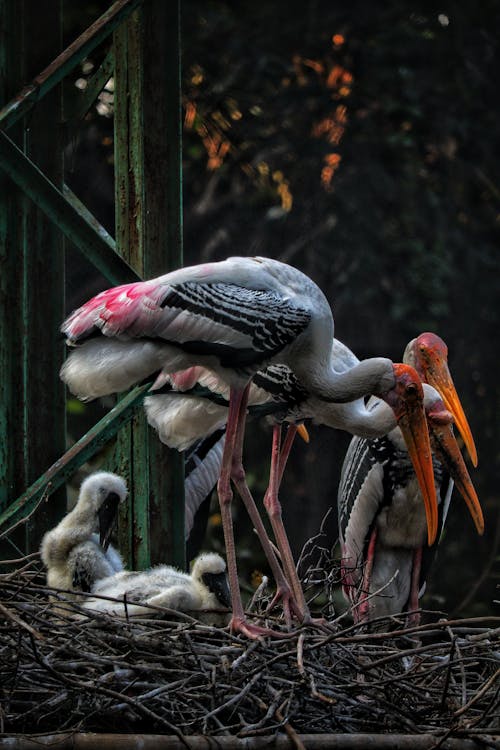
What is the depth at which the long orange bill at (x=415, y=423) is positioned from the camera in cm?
648

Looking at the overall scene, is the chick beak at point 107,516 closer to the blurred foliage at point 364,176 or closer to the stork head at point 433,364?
the stork head at point 433,364

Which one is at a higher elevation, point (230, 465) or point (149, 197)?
point (149, 197)

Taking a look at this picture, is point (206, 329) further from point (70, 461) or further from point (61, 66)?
point (61, 66)

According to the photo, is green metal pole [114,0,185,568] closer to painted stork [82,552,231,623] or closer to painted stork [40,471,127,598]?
painted stork [40,471,127,598]

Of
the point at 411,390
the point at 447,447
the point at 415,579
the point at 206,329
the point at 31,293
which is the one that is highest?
the point at 31,293

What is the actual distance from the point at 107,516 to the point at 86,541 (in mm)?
127

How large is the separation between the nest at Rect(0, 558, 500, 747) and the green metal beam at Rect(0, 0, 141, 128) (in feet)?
6.15

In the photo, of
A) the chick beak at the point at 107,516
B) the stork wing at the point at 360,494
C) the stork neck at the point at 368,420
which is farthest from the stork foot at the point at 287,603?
the stork wing at the point at 360,494

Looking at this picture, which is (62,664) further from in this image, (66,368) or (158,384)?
(158,384)

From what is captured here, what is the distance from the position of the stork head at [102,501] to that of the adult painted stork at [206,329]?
17.2 inches

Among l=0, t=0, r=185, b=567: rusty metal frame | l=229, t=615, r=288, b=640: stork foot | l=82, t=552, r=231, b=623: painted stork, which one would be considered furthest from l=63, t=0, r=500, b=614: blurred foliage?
l=229, t=615, r=288, b=640: stork foot

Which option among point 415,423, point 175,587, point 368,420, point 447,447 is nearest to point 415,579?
point 447,447

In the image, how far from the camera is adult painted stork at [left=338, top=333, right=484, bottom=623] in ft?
24.9

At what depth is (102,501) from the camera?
6262 mm
